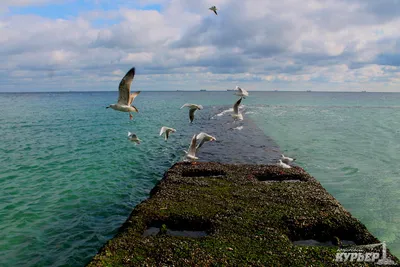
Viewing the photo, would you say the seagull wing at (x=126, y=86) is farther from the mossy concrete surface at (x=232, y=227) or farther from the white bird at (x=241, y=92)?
the white bird at (x=241, y=92)

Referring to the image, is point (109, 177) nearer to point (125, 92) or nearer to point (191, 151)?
point (191, 151)

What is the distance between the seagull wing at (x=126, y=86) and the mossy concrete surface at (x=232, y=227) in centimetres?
447

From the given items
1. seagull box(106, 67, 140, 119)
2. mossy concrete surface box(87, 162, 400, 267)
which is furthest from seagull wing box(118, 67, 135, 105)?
mossy concrete surface box(87, 162, 400, 267)

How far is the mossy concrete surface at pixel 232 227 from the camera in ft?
31.9

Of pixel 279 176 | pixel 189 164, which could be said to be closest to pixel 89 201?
pixel 189 164

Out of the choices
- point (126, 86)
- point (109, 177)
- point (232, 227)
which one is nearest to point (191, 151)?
point (109, 177)

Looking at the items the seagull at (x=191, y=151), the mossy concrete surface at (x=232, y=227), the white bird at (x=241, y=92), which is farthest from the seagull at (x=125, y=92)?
the white bird at (x=241, y=92)

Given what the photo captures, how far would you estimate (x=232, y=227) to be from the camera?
11633mm

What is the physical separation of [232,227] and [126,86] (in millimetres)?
6601

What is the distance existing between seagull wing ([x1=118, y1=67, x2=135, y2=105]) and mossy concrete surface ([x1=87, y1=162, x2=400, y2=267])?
14.7ft

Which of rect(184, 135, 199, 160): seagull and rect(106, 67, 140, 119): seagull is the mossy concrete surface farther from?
rect(106, 67, 140, 119): seagull

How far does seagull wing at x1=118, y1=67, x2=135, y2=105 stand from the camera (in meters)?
12.0

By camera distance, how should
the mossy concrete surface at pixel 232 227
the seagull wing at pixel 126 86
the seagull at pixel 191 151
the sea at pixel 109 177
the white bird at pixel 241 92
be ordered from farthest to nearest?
the seagull at pixel 191 151 < the white bird at pixel 241 92 < the sea at pixel 109 177 < the seagull wing at pixel 126 86 < the mossy concrete surface at pixel 232 227

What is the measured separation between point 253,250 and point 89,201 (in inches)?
452
